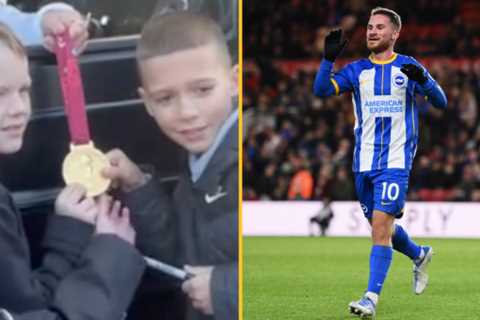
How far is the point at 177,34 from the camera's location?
18.3 ft

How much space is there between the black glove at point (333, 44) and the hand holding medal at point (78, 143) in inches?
103

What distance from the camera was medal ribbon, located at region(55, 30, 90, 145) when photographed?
5.50m

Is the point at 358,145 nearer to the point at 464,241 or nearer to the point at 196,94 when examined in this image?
the point at 196,94

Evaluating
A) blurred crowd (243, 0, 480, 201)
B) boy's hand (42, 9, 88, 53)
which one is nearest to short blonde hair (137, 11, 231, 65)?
boy's hand (42, 9, 88, 53)

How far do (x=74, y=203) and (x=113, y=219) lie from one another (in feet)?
0.65

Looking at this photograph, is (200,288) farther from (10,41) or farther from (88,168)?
(10,41)

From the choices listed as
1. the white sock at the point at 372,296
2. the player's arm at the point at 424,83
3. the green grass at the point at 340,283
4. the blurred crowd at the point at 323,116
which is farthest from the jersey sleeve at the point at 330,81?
the blurred crowd at the point at 323,116

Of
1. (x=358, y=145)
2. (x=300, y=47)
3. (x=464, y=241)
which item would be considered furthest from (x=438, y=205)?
(x=358, y=145)

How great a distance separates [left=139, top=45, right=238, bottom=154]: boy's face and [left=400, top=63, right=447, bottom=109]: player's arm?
2578 mm

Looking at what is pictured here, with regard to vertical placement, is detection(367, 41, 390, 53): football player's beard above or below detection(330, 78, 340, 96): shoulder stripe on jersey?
above

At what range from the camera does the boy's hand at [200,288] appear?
5.58 meters

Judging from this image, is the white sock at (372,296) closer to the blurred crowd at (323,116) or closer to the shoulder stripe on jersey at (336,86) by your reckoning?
the shoulder stripe on jersey at (336,86)

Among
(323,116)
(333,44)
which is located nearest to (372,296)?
(333,44)

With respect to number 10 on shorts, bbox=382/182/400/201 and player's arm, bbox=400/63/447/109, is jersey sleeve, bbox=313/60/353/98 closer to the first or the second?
player's arm, bbox=400/63/447/109
